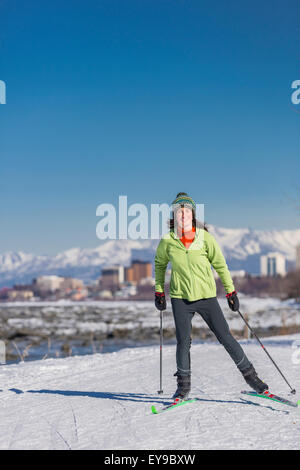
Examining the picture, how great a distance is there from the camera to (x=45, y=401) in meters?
6.35

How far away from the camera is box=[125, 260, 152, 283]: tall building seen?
126 m

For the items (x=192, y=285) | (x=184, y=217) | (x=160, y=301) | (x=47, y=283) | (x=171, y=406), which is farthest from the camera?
(x=47, y=283)

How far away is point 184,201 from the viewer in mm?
5805

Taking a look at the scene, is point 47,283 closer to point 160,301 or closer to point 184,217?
point 160,301

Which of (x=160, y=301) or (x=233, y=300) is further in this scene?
(x=160, y=301)

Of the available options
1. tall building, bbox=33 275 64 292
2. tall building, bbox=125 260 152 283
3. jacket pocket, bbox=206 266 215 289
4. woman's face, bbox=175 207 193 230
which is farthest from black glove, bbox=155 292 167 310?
tall building, bbox=125 260 152 283

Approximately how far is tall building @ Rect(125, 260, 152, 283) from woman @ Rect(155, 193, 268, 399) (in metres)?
118

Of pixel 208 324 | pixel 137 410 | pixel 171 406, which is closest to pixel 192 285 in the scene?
pixel 208 324

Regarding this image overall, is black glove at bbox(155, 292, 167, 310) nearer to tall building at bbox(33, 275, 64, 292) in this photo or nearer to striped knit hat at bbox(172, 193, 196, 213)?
striped knit hat at bbox(172, 193, 196, 213)

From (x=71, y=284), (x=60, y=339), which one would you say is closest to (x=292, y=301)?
(x=71, y=284)

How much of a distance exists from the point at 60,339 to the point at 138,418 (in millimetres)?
18529

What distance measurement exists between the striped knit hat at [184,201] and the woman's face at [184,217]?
1.7 inches

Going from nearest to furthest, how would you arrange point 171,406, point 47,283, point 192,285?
1. point 171,406
2. point 192,285
3. point 47,283

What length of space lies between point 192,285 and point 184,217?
2.34 ft
